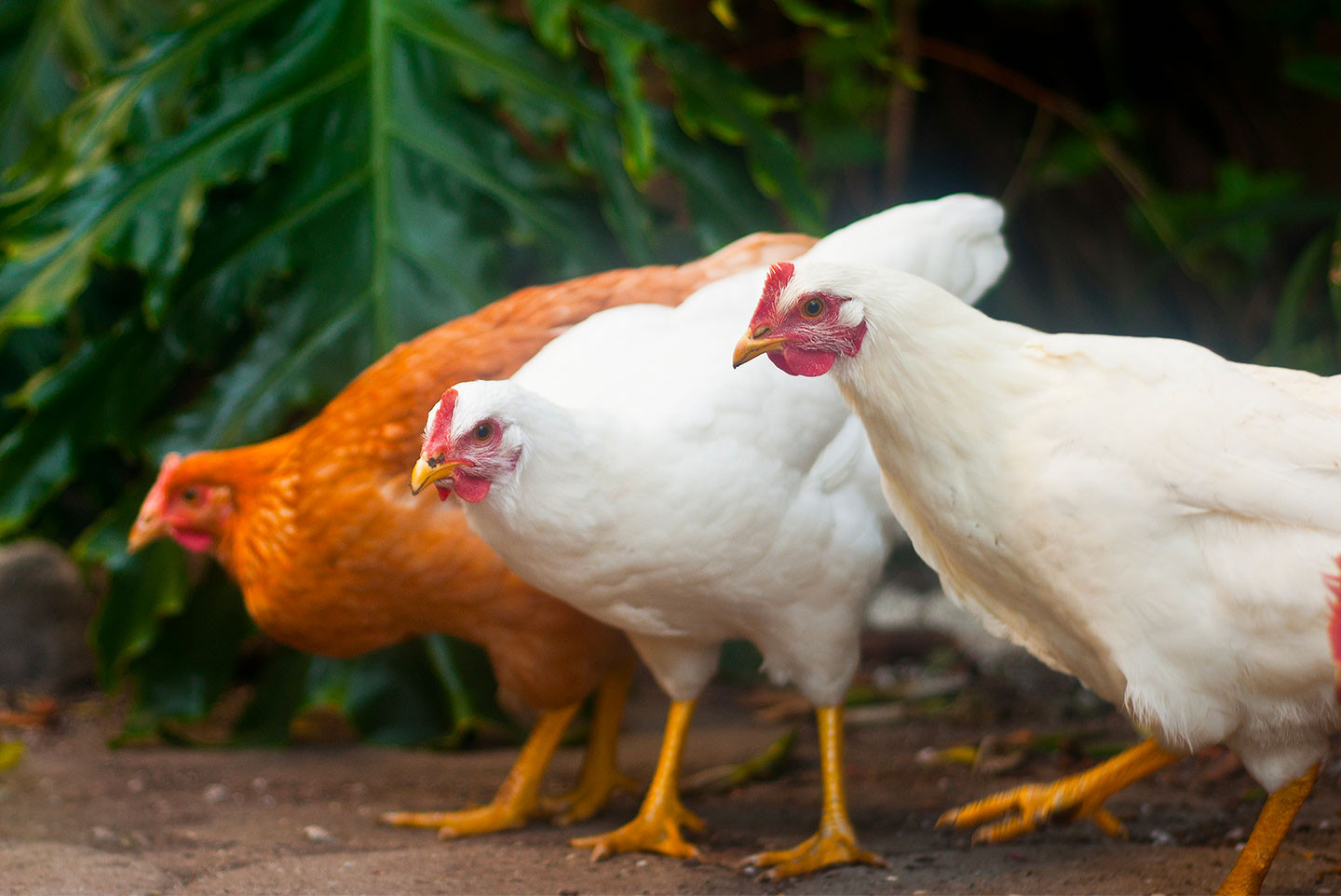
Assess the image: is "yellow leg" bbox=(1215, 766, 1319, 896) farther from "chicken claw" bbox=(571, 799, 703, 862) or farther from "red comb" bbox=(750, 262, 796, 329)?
"red comb" bbox=(750, 262, 796, 329)

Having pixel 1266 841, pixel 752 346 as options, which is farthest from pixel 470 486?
pixel 1266 841

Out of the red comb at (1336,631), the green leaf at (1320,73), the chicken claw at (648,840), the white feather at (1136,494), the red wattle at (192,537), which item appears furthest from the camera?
the green leaf at (1320,73)

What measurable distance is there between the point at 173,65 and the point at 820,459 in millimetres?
2103

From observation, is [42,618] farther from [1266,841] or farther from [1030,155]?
[1030,155]

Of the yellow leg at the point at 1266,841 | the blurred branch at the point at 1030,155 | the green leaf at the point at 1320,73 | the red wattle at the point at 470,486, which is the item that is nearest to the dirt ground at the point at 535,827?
the yellow leg at the point at 1266,841

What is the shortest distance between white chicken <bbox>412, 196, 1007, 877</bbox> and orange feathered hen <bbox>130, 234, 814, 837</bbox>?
0.20 m

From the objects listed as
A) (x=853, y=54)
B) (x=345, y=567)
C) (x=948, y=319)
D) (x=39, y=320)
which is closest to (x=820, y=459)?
(x=948, y=319)

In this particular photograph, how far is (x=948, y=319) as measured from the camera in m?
2.00

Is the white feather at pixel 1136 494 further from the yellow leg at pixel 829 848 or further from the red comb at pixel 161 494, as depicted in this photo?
the red comb at pixel 161 494

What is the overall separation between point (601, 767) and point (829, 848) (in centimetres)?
75

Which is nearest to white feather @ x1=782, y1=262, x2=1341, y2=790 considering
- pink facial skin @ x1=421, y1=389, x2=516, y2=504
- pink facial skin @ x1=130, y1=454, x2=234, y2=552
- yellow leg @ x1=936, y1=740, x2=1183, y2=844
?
yellow leg @ x1=936, y1=740, x2=1183, y2=844

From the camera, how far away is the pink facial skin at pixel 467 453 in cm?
210

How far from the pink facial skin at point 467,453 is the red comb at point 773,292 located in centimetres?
51

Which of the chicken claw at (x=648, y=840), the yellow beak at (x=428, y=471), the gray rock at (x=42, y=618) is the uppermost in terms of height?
the yellow beak at (x=428, y=471)
